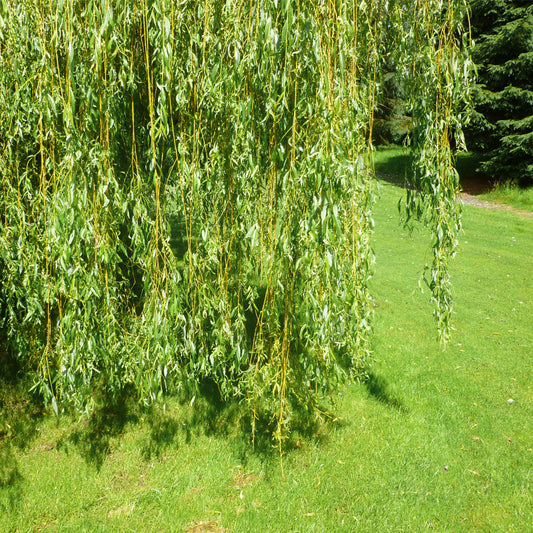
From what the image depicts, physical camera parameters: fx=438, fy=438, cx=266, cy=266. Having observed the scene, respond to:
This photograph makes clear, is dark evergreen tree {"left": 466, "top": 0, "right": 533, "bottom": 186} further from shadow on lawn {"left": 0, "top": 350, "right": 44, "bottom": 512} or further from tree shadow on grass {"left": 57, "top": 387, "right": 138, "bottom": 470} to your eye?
shadow on lawn {"left": 0, "top": 350, "right": 44, "bottom": 512}

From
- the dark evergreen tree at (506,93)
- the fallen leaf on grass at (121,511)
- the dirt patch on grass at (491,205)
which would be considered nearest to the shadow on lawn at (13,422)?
the fallen leaf on grass at (121,511)

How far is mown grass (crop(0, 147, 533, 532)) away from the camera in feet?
8.56

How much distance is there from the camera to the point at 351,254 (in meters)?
2.66

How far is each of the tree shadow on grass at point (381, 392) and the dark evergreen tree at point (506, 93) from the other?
36.5ft

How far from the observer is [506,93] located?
13.3 m

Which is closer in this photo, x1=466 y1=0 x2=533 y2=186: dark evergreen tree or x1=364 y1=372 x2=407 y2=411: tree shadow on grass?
x1=364 y1=372 x2=407 y2=411: tree shadow on grass

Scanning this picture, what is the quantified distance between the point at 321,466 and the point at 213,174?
2098 mm

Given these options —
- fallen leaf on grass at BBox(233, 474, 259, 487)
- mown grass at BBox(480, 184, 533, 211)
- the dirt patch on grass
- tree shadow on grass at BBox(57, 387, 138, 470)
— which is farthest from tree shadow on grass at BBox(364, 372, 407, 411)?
mown grass at BBox(480, 184, 533, 211)

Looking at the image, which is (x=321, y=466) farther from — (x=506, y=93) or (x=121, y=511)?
(x=506, y=93)

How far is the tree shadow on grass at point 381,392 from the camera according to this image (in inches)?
148

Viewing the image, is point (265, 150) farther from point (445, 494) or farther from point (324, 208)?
point (445, 494)

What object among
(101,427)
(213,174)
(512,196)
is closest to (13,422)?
(101,427)

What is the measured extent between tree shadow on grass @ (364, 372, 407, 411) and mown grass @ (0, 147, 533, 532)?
1cm

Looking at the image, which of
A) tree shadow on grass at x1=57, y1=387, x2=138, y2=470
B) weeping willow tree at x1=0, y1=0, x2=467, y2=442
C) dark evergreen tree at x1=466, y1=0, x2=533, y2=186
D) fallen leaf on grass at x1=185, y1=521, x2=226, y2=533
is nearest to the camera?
weeping willow tree at x1=0, y1=0, x2=467, y2=442
